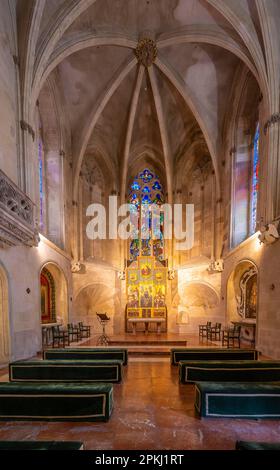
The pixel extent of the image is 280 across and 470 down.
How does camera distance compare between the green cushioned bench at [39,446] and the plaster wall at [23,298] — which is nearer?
the green cushioned bench at [39,446]

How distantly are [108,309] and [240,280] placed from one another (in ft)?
27.7

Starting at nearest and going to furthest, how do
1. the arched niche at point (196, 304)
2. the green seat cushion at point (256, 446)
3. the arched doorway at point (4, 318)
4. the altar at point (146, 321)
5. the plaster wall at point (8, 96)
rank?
the green seat cushion at point (256, 446), the arched doorway at point (4, 318), the plaster wall at point (8, 96), the altar at point (146, 321), the arched niche at point (196, 304)

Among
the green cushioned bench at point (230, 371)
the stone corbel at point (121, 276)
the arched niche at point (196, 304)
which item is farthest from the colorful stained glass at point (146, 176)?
the green cushioned bench at point (230, 371)

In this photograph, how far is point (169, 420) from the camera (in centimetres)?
A: 455

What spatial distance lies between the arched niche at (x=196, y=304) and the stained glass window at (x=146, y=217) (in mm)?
3195

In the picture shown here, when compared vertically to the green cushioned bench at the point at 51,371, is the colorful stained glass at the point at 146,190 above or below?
above

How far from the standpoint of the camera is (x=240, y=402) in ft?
14.9

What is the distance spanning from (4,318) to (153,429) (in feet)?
20.1

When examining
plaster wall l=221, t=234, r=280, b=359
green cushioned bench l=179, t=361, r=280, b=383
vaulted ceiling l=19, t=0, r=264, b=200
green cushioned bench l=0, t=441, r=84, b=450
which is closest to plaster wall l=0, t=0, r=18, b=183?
vaulted ceiling l=19, t=0, r=264, b=200

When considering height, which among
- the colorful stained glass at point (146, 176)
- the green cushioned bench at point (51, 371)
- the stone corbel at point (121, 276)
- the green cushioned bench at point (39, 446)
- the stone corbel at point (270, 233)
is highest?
the colorful stained glass at point (146, 176)

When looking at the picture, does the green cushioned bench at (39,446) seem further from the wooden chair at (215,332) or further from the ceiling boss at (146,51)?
the ceiling boss at (146,51)

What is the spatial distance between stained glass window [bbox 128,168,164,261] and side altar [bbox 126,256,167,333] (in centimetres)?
156

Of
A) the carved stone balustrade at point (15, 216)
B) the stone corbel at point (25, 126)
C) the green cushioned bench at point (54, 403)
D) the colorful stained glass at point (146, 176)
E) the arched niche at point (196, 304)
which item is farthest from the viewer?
the colorful stained glass at point (146, 176)

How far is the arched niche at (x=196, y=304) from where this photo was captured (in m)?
14.9
